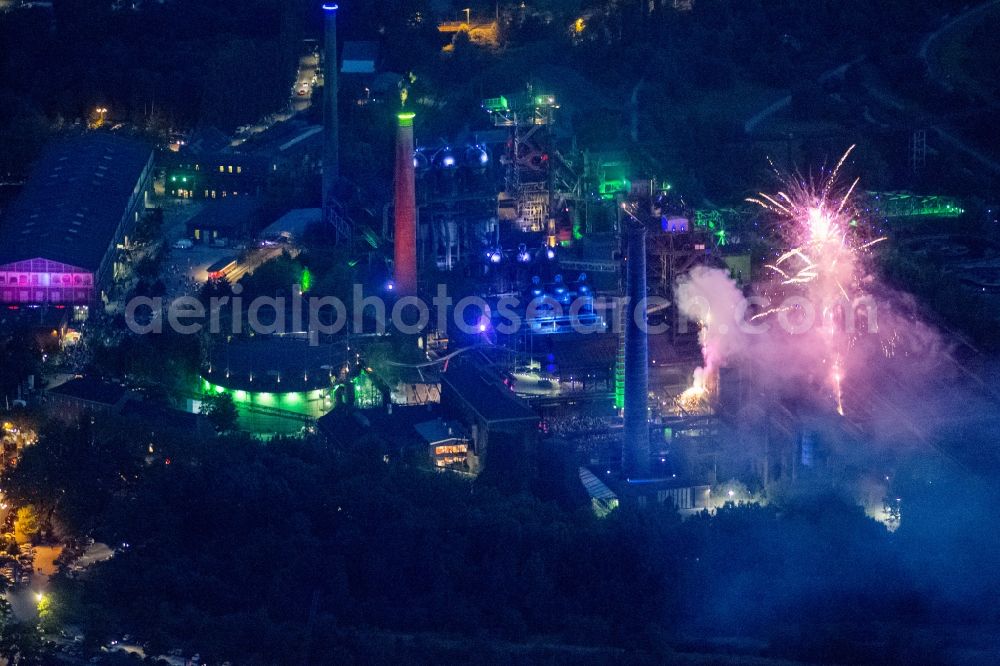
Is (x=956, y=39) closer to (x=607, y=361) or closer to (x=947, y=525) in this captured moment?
(x=607, y=361)

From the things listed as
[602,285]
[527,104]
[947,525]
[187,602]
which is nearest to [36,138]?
[527,104]

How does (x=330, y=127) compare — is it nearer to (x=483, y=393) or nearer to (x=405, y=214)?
(x=405, y=214)

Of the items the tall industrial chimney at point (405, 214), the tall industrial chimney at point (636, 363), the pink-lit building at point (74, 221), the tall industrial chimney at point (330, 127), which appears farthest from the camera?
the tall industrial chimney at point (330, 127)

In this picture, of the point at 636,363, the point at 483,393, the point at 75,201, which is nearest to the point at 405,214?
the point at 483,393

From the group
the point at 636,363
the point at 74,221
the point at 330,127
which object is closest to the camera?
the point at 636,363

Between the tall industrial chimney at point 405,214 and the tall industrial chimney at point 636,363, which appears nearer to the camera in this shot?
the tall industrial chimney at point 636,363

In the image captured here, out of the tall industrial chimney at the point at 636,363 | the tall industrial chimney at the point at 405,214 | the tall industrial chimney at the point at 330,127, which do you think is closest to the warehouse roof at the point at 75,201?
the tall industrial chimney at the point at 330,127

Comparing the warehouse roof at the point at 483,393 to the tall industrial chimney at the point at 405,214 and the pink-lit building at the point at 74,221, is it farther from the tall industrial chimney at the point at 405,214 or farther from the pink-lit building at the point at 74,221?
the pink-lit building at the point at 74,221

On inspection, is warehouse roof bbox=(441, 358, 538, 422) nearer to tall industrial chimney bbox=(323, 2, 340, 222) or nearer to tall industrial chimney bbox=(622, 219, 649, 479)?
tall industrial chimney bbox=(622, 219, 649, 479)
